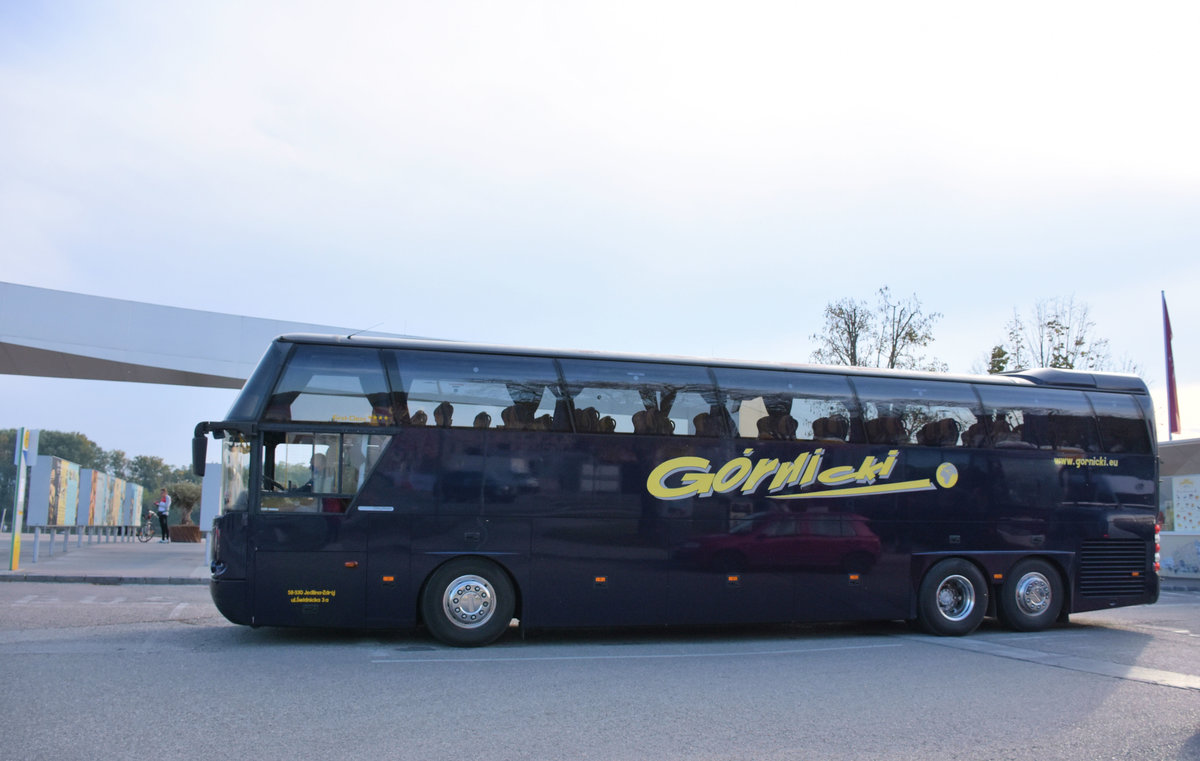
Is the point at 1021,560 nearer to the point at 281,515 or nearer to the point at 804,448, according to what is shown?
the point at 804,448

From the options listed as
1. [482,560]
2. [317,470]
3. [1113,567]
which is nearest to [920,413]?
[1113,567]

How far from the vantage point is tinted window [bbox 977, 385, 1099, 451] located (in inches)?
511

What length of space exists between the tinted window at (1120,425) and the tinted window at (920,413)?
1962mm

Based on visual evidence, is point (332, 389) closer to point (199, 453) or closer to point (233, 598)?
point (199, 453)

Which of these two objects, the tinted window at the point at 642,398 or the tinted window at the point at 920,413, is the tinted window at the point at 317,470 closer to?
the tinted window at the point at 642,398

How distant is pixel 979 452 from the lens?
12.8 meters

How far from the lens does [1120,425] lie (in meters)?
13.6

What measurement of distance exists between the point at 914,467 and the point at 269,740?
871 centimetres

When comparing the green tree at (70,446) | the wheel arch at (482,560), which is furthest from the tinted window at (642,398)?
the green tree at (70,446)

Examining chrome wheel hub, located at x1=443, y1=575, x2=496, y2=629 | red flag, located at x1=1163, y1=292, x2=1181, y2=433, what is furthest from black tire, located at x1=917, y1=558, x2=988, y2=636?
red flag, located at x1=1163, y1=292, x2=1181, y2=433

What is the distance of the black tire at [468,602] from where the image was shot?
1069 cm

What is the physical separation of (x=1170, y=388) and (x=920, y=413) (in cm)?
2338

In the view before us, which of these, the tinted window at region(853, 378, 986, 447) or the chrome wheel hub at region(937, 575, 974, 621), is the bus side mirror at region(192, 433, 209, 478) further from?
the chrome wheel hub at region(937, 575, 974, 621)

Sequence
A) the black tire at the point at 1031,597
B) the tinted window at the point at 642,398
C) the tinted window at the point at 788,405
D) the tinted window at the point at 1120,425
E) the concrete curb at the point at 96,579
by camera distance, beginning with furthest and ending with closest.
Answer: the concrete curb at the point at 96,579 < the tinted window at the point at 1120,425 < the black tire at the point at 1031,597 < the tinted window at the point at 788,405 < the tinted window at the point at 642,398
